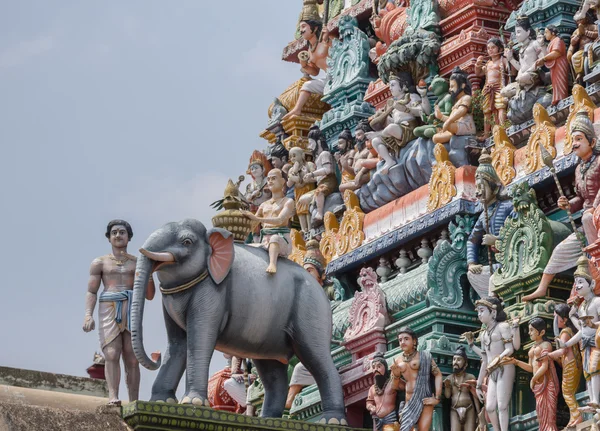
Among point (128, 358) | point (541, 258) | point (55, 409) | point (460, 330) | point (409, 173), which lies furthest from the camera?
point (409, 173)

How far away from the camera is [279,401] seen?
852 inches

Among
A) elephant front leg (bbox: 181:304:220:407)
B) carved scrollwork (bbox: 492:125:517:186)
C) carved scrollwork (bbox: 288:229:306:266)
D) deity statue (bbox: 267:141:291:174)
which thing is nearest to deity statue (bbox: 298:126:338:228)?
carved scrollwork (bbox: 288:229:306:266)

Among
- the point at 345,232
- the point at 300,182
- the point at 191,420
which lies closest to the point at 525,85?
the point at 345,232

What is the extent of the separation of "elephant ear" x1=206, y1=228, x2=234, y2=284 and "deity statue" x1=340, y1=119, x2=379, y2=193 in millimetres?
4707

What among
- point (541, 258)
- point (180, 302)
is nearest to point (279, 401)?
point (180, 302)

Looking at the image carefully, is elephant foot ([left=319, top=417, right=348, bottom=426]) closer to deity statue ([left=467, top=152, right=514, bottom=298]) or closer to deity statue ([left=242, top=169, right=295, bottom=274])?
deity statue ([left=467, top=152, right=514, bottom=298])

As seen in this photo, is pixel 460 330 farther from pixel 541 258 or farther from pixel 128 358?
pixel 128 358

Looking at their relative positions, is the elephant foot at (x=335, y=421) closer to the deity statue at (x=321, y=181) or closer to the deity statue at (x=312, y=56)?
the deity statue at (x=321, y=181)

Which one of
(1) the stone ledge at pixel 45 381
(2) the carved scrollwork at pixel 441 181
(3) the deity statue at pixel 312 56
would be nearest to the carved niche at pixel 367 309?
(2) the carved scrollwork at pixel 441 181

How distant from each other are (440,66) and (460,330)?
426cm

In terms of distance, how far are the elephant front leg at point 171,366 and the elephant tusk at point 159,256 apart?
77 cm

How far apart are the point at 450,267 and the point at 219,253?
3.61m

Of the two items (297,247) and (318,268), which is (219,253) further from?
(297,247)

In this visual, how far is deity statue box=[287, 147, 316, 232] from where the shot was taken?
27.0 meters
